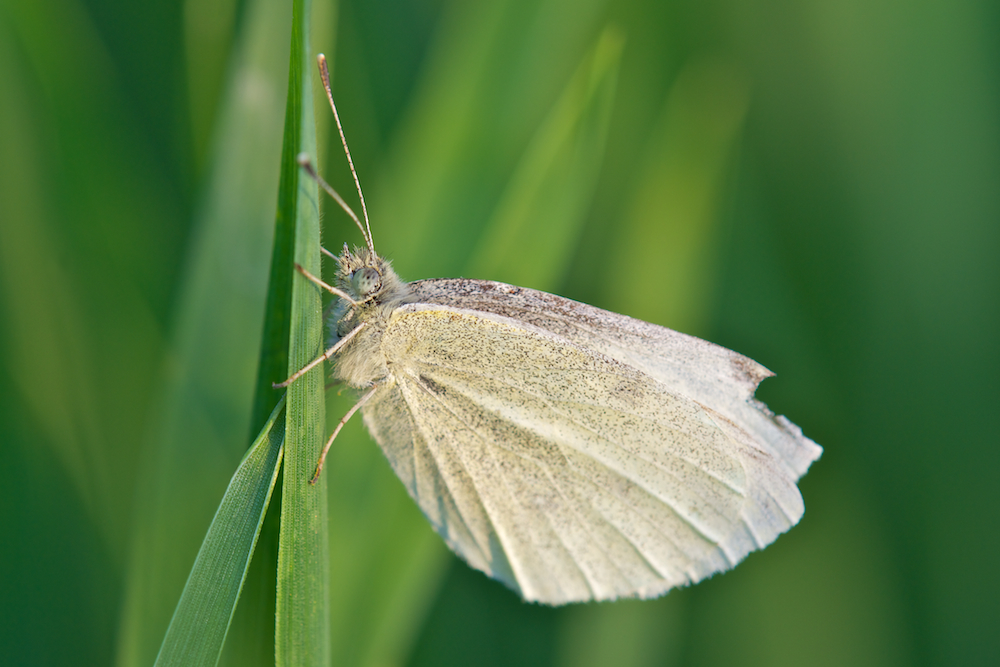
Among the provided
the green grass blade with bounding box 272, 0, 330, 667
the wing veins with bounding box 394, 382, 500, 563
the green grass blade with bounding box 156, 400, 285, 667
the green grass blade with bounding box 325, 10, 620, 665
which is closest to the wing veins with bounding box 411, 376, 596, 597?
the wing veins with bounding box 394, 382, 500, 563

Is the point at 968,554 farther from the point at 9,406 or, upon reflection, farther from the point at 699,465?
the point at 9,406

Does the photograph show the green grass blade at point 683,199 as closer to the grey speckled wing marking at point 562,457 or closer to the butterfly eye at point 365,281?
the grey speckled wing marking at point 562,457

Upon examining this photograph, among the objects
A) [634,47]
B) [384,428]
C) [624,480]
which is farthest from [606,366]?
[634,47]

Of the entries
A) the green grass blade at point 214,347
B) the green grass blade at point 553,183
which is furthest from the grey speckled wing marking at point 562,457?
the green grass blade at point 214,347

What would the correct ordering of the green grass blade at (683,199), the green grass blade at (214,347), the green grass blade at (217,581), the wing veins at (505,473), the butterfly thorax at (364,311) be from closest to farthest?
the green grass blade at (217,581), the green grass blade at (214,347), the butterfly thorax at (364,311), the wing veins at (505,473), the green grass blade at (683,199)

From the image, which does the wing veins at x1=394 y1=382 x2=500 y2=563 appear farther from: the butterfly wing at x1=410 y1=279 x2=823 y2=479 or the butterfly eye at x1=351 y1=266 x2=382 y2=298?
the butterfly wing at x1=410 y1=279 x2=823 y2=479

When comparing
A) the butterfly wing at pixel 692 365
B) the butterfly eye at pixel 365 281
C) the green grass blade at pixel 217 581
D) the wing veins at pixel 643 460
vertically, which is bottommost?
the green grass blade at pixel 217 581

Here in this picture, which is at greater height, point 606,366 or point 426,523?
point 606,366
